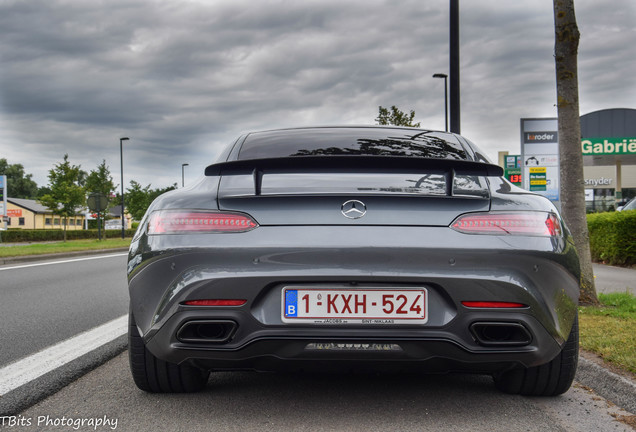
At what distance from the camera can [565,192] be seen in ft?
21.9

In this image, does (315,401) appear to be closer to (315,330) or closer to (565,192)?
(315,330)

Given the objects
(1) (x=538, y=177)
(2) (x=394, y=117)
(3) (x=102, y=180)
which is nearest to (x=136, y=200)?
(3) (x=102, y=180)

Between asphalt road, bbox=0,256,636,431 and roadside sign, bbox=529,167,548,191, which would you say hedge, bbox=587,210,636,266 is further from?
asphalt road, bbox=0,256,636,431

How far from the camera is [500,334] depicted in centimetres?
278

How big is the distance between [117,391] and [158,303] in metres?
0.91

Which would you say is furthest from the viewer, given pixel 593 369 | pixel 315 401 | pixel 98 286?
pixel 98 286

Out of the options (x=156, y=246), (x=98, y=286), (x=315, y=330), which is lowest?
(x=98, y=286)

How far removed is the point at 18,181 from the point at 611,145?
113070mm

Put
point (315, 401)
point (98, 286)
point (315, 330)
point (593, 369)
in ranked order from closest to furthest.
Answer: point (315, 330) → point (315, 401) → point (593, 369) → point (98, 286)

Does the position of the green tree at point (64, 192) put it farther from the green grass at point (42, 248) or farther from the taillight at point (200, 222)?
the taillight at point (200, 222)

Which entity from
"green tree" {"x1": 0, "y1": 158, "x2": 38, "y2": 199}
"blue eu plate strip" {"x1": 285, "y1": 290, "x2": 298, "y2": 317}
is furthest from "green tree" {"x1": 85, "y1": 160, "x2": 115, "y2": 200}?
"green tree" {"x1": 0, "y1": 158, "x2": 38, "y2": 199}

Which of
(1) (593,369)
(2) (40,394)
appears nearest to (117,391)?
(2) (40,394)

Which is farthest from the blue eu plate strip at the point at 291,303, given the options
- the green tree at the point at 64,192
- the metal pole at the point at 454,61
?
→ the green tree at the point at 64,192

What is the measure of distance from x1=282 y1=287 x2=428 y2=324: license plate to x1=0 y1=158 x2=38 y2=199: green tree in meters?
126
